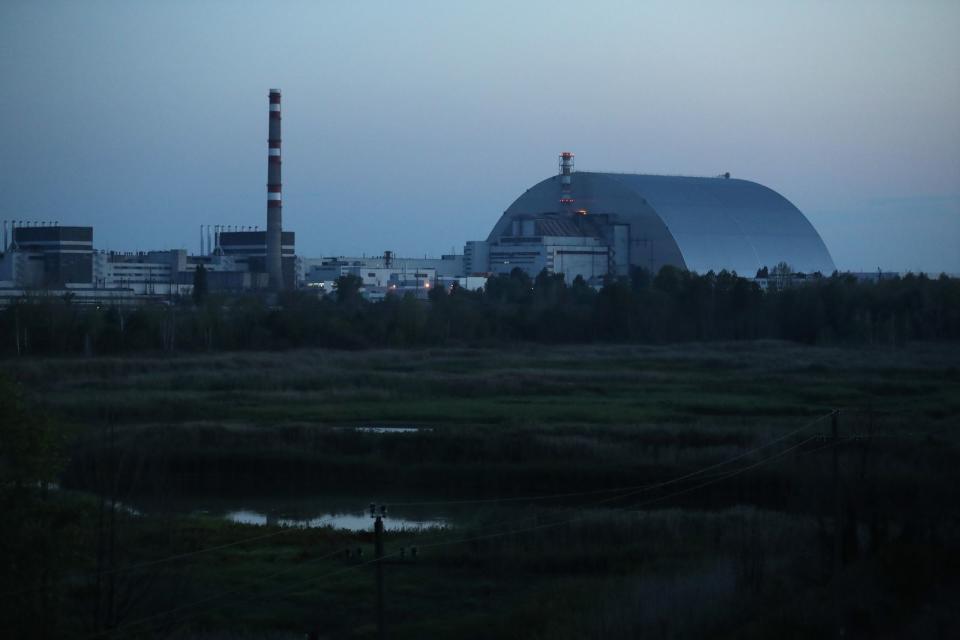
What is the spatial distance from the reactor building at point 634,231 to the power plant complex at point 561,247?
0.25 feet

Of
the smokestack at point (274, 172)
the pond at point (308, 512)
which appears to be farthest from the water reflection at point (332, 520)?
the smokestack at point (274, 172)

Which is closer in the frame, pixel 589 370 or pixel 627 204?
pixel 589 370

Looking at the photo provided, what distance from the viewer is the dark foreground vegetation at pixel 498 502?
1045 centimetres

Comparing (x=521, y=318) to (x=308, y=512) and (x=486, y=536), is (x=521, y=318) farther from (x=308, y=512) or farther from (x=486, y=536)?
(x=486, y=536)

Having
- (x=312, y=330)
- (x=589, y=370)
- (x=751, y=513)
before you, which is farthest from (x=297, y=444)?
(x=312, y=330)

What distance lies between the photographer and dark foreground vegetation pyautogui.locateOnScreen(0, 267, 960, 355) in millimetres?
38906

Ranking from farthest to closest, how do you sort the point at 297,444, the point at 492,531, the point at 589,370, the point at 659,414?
the point at 589,370 → the point at 659,414 → the point at 297,444 → the point at 492,531

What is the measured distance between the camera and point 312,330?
42.7 meters

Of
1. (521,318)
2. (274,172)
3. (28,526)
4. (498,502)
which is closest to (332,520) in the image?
(498,502)

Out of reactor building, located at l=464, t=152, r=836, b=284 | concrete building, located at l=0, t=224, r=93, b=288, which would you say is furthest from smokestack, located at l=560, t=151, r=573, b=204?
concrete building, located at l=0, t=224, r=93, b=288

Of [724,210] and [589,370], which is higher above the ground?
[724,210]

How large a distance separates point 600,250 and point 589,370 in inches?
1305

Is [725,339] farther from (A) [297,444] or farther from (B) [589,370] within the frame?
(A) [297,444]

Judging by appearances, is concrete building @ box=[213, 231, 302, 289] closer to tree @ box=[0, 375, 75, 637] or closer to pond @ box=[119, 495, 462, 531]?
pond @ box=[119, 495, 462, 531]
